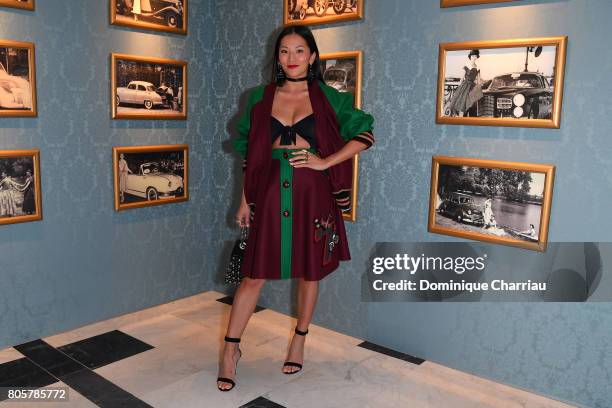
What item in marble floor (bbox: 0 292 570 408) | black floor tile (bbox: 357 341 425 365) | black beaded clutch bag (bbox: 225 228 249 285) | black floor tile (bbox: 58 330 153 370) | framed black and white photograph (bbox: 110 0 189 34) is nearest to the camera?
marble floor (bbox: 0 292 570 408)

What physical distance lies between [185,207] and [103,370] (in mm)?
1264

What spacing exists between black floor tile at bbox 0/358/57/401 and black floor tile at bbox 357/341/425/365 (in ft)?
5.14

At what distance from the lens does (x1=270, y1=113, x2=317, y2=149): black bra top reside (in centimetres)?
242

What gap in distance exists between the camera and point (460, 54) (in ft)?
8.20

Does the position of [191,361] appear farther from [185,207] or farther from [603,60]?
[603,60]

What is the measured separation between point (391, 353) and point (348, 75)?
1.51 meters

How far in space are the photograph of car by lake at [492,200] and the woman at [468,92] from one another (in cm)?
24

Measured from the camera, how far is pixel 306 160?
236 cm

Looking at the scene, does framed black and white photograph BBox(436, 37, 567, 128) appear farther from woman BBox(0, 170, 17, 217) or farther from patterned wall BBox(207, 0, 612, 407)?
woman BBox(0, 170, 17, 217)

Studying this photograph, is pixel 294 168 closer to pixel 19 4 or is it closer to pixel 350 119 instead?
pixel 350 119

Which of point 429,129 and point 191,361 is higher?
point 429,129

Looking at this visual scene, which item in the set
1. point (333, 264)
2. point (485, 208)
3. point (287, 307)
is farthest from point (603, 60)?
point (287, 307)

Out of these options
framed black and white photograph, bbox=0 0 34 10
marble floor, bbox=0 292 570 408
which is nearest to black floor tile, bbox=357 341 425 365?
marble floor, bbox=0 292 570 408

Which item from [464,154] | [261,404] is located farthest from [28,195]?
[464,154]
